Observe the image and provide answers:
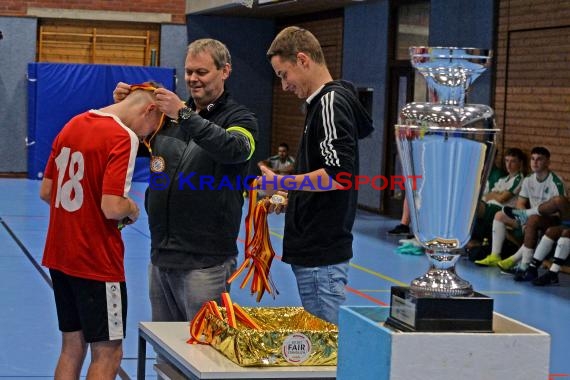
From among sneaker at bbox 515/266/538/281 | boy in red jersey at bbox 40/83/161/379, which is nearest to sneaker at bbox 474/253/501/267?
sneaker at bbox 515/266/538/281

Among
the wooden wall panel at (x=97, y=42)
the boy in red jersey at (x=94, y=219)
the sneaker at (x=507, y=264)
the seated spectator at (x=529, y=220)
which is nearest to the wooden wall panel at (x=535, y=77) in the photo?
the seated spectator at (x=529, y=220)

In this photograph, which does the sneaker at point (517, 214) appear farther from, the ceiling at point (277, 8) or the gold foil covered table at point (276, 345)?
the gold foil covered table at point (276, 345)

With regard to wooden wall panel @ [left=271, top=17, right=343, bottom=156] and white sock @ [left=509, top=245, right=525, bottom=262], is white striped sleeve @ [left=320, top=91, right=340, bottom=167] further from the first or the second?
wooden wall panel @ [left=271, top=17, right=343, bottom=156]

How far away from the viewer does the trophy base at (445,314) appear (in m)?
2.16

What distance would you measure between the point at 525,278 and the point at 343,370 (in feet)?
25.5

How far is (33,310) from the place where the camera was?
7.40 meters

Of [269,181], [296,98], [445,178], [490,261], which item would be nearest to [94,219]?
[269,181]

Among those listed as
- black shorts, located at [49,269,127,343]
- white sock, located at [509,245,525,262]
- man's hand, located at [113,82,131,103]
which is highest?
man's hand, located at [113,82,131,103]

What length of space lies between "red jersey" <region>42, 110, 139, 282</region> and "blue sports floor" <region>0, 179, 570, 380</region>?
0.24 ft

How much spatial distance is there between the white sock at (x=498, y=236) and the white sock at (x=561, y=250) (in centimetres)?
99

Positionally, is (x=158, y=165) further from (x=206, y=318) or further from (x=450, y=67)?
(x=450, y=67)

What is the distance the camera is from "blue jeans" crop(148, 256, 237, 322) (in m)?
3.90

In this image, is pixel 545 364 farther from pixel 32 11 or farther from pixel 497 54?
pixel 32 11

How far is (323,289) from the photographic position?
3.80 m
